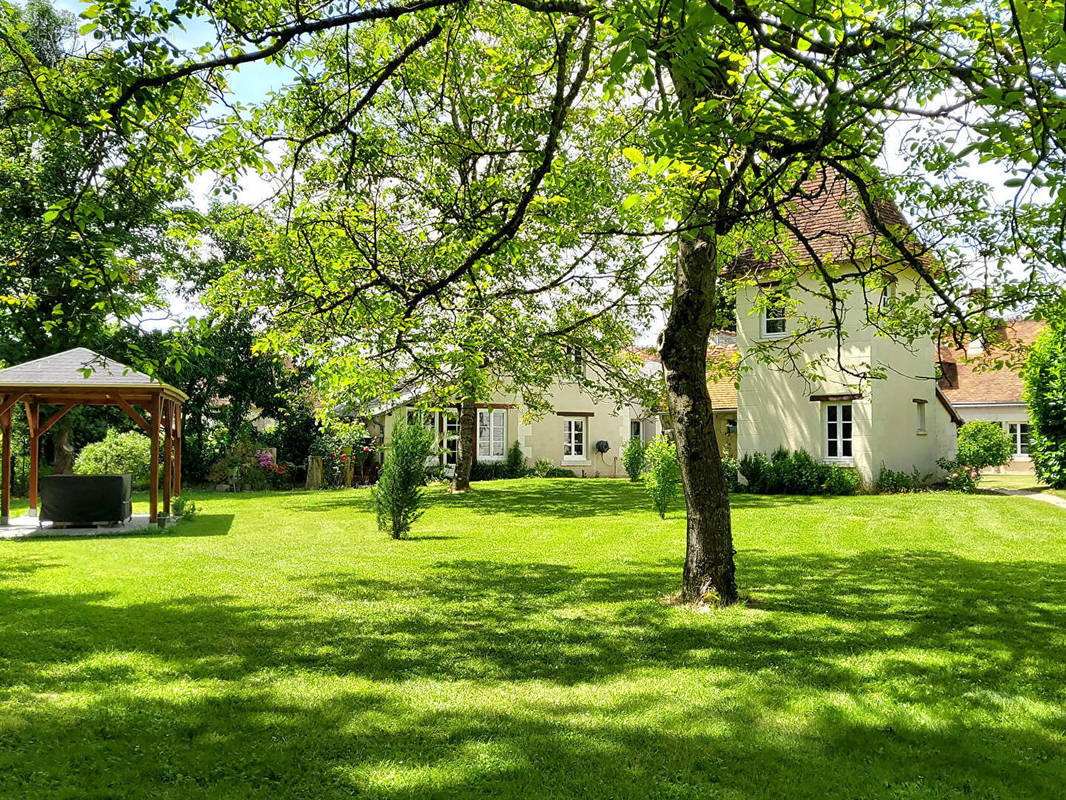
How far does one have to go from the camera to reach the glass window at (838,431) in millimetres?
20172

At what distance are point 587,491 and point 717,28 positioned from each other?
1840 cm

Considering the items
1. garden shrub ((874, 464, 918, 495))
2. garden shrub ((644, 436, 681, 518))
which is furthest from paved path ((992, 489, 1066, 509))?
garden shrub ((644, 436, 681, 518))

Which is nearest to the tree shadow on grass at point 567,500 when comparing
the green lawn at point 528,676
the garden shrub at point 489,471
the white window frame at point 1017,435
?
the garden shrub at point 489,471

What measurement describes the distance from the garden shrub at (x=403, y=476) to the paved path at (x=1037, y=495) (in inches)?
534

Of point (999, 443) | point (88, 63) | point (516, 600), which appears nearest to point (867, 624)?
point (516, 600)

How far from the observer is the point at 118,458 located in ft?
69.9

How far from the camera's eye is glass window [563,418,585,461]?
3175cm

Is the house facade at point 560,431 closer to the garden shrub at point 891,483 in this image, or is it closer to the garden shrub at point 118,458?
the garden shrub at point 118,458

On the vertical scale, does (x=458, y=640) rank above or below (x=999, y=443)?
below

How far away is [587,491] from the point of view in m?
22.4

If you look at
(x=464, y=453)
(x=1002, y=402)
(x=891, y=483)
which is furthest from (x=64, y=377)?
(x=1002, y=402)

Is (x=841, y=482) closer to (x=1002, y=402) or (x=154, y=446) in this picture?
(x=154, y=446)

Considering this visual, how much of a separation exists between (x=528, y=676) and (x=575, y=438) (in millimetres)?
26601

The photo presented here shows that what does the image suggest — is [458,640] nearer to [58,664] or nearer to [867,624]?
[58,664]
